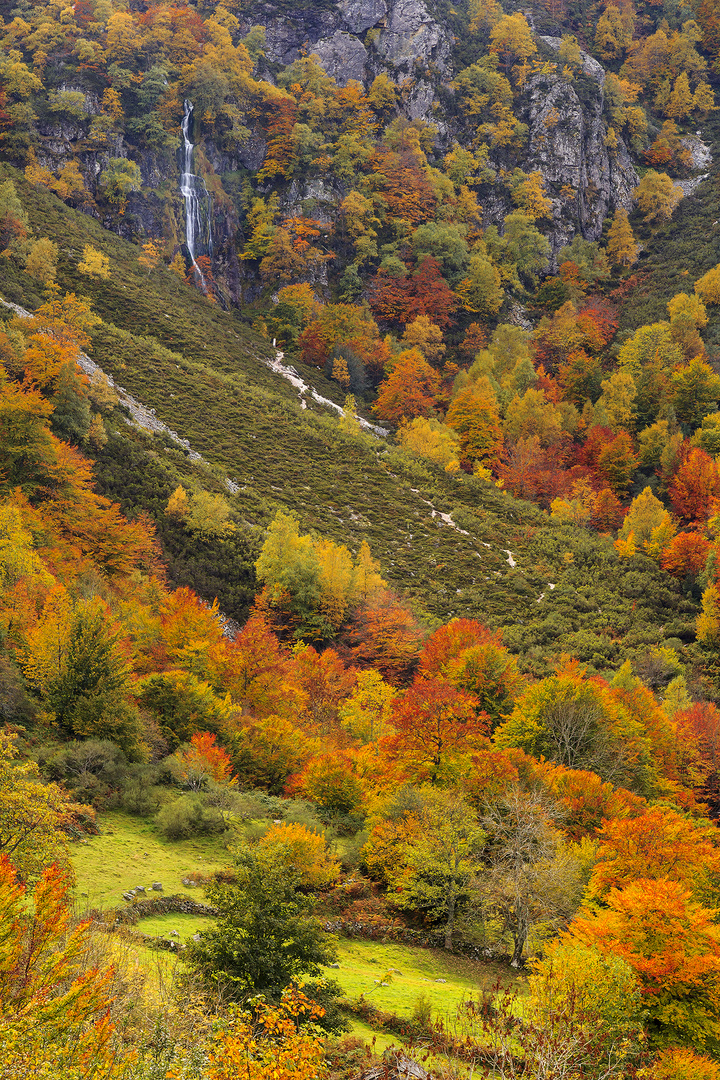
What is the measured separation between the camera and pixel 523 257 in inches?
4188

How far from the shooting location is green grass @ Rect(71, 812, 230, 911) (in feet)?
49.0

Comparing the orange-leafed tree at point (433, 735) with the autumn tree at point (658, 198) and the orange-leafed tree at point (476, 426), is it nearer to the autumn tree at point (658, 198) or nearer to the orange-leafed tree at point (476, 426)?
the orange-leafed tree at point (476, 426)

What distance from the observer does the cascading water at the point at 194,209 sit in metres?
89.9

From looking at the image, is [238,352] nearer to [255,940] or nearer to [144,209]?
[144,209]

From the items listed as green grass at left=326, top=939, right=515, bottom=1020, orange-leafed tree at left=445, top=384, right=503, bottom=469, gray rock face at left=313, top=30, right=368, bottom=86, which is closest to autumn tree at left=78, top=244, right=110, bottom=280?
orange-leafed tree at left=445, top=384, right=503, bottom=469

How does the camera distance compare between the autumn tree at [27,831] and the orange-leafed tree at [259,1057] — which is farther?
the autumn tree at [27,831]

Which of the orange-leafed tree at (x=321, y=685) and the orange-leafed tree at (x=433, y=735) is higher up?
the orange-leafed tree at (x=433, y=735)

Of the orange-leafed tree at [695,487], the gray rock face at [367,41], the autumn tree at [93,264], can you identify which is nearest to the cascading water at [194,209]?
the autumn tree at [93,264]

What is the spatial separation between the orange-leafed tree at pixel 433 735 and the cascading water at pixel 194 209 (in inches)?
2897

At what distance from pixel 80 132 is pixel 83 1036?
9898 centimetres

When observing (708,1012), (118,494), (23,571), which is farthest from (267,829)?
(118,494)

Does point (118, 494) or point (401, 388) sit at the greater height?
point (401, 388)

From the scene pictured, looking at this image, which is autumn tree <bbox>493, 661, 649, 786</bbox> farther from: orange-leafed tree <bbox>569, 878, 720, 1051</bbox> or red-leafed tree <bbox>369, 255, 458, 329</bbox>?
red-leafed tree <bbox>369, 255, 458, 329</bbox>

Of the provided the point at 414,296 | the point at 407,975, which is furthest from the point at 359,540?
the point at 414,296
